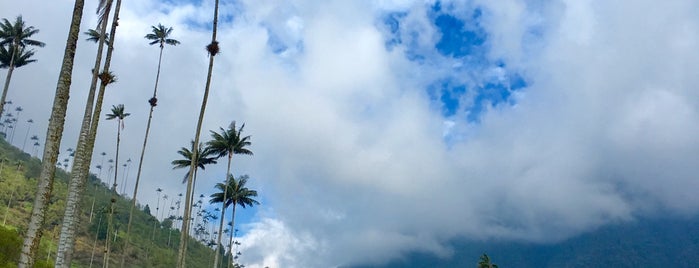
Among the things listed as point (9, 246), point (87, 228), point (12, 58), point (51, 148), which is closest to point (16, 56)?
point (12, 58)

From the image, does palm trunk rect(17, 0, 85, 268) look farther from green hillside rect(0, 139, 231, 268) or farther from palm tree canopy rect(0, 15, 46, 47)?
green hillside rect(0, 139, 231, 268)

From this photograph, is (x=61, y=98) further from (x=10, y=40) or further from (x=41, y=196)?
(x=10, y=40)

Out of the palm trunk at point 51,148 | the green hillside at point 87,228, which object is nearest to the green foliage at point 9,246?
the palm trunk at point 51,148

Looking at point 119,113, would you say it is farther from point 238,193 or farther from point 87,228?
point 87,228

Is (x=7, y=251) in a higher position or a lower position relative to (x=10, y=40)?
lower

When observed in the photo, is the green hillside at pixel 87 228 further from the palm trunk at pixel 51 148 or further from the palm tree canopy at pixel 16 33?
the palm trunk at pixel 51 148

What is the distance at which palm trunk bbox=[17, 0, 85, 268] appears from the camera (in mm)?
12305

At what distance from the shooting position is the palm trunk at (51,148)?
1230 cm

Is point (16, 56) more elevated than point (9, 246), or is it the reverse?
point (16, 56)

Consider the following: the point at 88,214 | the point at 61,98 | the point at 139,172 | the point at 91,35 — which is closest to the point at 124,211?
the point at 88,214

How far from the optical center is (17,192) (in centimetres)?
12756

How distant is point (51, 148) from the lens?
13266mm

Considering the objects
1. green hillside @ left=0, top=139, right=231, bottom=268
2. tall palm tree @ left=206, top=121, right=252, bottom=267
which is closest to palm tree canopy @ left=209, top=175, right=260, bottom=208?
tall palm tree @ left=206, top=121, right=252, bottom=267

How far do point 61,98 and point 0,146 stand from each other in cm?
19631
